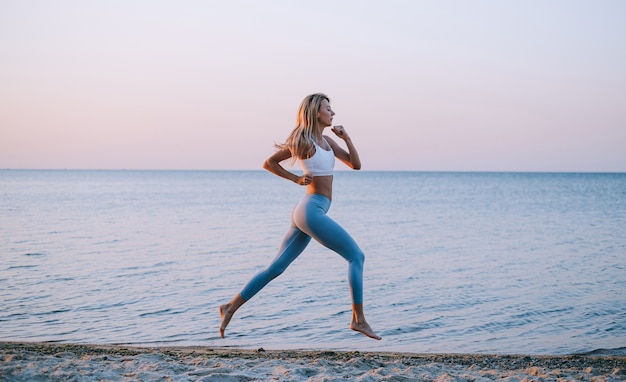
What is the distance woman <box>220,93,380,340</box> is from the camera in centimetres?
523

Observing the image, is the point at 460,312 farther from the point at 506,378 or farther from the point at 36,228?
the point at 36,228

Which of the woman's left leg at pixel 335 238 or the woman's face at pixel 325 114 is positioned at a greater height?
the woman's face at pixel 325 114

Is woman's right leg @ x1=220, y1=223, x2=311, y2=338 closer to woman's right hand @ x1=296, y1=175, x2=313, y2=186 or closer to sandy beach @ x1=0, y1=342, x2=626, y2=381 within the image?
woman's right hand @ x1=296, y1=175, x2=313, y2=186

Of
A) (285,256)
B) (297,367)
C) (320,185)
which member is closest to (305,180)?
(320,185)

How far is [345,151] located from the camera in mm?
5691

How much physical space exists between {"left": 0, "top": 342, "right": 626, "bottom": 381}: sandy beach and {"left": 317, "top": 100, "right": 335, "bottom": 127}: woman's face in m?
2.32

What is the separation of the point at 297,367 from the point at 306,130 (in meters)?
2.37

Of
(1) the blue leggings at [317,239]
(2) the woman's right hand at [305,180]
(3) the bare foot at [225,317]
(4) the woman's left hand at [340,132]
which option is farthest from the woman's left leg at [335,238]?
(3) the bare foot at [225,317]

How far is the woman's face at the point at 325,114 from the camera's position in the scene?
212 inches

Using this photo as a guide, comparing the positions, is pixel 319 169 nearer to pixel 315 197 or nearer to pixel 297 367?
pixel 315 197

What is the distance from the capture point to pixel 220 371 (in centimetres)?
579

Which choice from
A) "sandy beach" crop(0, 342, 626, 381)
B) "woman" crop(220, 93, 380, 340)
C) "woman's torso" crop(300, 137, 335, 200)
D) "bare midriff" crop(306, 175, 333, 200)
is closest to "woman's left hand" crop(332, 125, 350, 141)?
"woman" crop(220, 93, 380, 340)

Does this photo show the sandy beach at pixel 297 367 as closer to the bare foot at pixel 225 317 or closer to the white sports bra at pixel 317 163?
the bare foot at pixel 225 317

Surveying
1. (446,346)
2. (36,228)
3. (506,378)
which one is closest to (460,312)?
(446,346)
